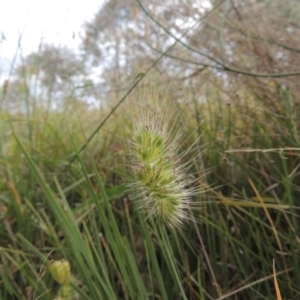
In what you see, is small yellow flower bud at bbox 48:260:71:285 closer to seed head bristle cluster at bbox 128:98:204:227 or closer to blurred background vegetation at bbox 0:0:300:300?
blurred background vegetation at bbox 0:0:300:300

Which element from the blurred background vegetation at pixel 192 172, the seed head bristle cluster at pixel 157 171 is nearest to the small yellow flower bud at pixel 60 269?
the blurred background vegetation at pixel 192 172

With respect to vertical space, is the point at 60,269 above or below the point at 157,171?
below

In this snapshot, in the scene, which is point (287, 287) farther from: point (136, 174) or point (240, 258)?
point (136, 174)

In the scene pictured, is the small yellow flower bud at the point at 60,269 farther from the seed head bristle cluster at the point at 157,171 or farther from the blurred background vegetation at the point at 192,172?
the seed head bristle cluster at the point at 157,171

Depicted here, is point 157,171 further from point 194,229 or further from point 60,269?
point 194,229

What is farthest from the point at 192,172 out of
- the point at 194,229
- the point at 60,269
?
the point at 60,269

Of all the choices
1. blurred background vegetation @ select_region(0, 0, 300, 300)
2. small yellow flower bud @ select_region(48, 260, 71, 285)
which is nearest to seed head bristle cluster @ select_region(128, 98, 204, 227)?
blurred background vegetation @ select_region(0, 0, 300, 300)

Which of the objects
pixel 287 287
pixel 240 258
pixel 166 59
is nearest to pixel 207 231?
pixel 240 258

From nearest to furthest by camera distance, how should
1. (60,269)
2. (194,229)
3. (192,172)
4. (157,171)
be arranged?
1. (157,171)
2. (60,269)
3. (194,229)
4. (192,172)
